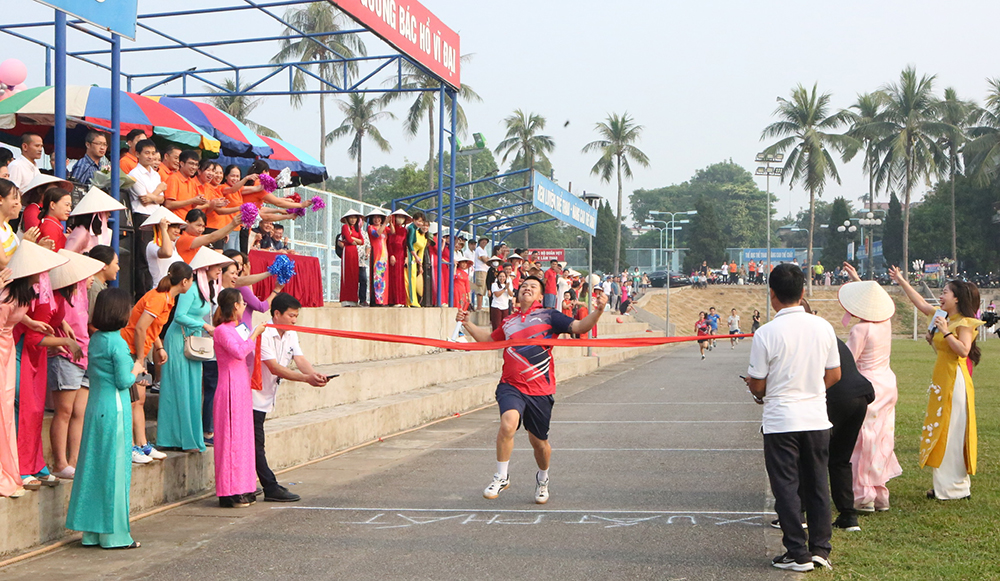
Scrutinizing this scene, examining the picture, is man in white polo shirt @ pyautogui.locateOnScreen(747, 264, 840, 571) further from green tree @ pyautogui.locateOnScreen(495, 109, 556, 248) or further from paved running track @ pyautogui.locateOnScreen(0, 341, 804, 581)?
green tree @ pyautogui.locateOnScreen(495, 109, 556, 248)

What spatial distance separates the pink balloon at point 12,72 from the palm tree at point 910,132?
6043cm

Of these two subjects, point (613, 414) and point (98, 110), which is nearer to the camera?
point (98, 110)

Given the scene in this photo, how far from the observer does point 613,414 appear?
14734 millimetres

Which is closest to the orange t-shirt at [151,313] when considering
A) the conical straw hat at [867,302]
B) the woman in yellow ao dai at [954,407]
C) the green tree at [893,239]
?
the conical straw hat at [867,302]

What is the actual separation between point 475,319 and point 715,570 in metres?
17.0

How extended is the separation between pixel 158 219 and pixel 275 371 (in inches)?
79.2

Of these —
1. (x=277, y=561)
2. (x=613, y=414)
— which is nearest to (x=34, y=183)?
(x=277, y=561)

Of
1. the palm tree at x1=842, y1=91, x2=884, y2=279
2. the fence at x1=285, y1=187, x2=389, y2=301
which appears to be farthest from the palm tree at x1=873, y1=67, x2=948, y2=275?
the fence at x1=285, y1=187, x2=389, y2=301

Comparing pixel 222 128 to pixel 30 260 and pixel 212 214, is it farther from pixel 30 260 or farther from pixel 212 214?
pixel 30 260

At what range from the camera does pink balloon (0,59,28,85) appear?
12.3m

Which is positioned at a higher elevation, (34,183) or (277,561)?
(34,183)

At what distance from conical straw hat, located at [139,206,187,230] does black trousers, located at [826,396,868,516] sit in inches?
228

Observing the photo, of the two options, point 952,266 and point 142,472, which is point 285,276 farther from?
point 952,266

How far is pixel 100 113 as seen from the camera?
468 inches
